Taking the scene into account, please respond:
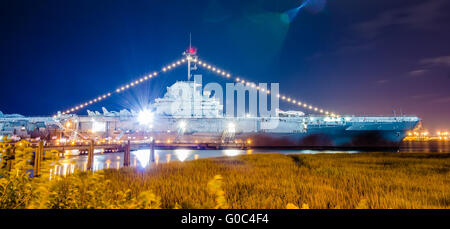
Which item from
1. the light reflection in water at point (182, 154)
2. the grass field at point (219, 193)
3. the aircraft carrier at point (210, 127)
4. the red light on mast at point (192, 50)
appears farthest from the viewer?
the red light on mast at point (192, 50)

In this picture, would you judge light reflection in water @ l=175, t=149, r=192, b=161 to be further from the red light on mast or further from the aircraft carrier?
the red light on mast

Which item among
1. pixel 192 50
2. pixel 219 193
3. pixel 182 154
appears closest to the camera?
pixel 219 193

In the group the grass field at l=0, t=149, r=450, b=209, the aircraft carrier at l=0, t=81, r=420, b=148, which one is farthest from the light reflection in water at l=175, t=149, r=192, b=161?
the grass field at l=0, t=149, r=450, b=209

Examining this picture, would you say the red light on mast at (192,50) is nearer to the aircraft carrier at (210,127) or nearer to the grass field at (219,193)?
the aircraft carrier at (210,127)

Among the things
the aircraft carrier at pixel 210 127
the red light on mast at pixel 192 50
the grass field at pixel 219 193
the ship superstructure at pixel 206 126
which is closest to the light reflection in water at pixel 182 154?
the aircraft carrier at pixel 210 127

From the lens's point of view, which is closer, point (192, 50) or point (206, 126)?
point (206, 126)

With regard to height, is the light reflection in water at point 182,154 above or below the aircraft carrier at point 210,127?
below

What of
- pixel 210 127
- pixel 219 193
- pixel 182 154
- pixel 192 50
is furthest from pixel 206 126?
pixel 219 193

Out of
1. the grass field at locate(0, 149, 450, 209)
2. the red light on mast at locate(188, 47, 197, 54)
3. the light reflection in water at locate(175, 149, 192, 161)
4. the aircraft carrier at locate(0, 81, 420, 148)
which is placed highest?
the red light on mast at locate(188, 47, 197, 54)

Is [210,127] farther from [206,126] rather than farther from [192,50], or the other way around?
[192,50]
